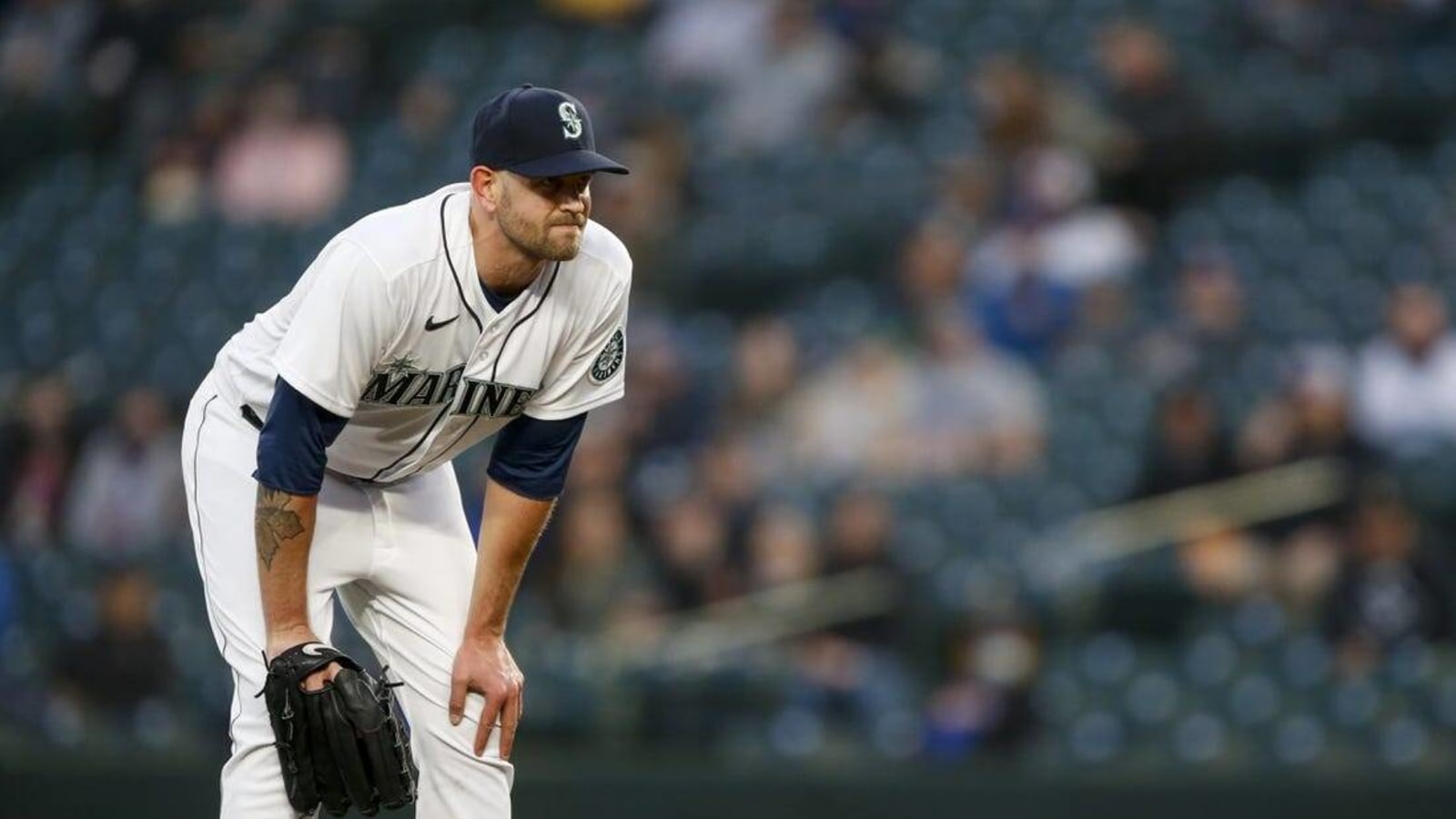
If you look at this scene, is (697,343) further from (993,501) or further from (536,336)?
(536,336)

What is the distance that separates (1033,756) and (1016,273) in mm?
2790

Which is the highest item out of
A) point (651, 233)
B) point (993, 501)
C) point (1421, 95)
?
point (1421, 95)

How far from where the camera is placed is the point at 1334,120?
34.9 ft

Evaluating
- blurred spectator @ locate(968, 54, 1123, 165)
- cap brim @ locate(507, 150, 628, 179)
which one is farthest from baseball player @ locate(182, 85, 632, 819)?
blurred spectator @ locate(968, 54, 1123, 165)

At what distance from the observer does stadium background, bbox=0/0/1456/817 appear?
770 cm

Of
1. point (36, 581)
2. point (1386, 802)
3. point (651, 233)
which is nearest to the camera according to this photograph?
point (1386, 802)

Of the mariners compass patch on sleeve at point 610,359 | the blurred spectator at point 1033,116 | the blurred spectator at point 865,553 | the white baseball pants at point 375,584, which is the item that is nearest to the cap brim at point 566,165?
the mariners compass patch on sleeve at point 610,359

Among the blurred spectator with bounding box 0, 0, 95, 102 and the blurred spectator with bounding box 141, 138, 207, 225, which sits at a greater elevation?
the blurred spectator with bounding box 0, 0, 95, 102

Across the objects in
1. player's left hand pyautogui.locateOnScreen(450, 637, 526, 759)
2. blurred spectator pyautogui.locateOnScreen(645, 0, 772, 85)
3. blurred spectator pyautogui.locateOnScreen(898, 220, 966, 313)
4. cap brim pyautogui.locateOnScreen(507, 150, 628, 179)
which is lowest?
player's left hand pyautogui.locateOnScreen(450, 637, 526, 759)

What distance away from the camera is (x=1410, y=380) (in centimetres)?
887

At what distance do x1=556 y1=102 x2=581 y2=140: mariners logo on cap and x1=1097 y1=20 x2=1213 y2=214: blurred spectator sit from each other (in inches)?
261

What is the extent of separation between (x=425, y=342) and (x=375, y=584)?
2.04 ft

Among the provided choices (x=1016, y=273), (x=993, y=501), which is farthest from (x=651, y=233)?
(x=993, y=501)

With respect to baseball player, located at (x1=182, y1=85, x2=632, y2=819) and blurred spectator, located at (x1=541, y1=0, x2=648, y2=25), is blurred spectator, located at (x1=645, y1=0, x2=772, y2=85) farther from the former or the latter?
baseball player, located at (x1=182, y1=85, x2=632, y2=819)
